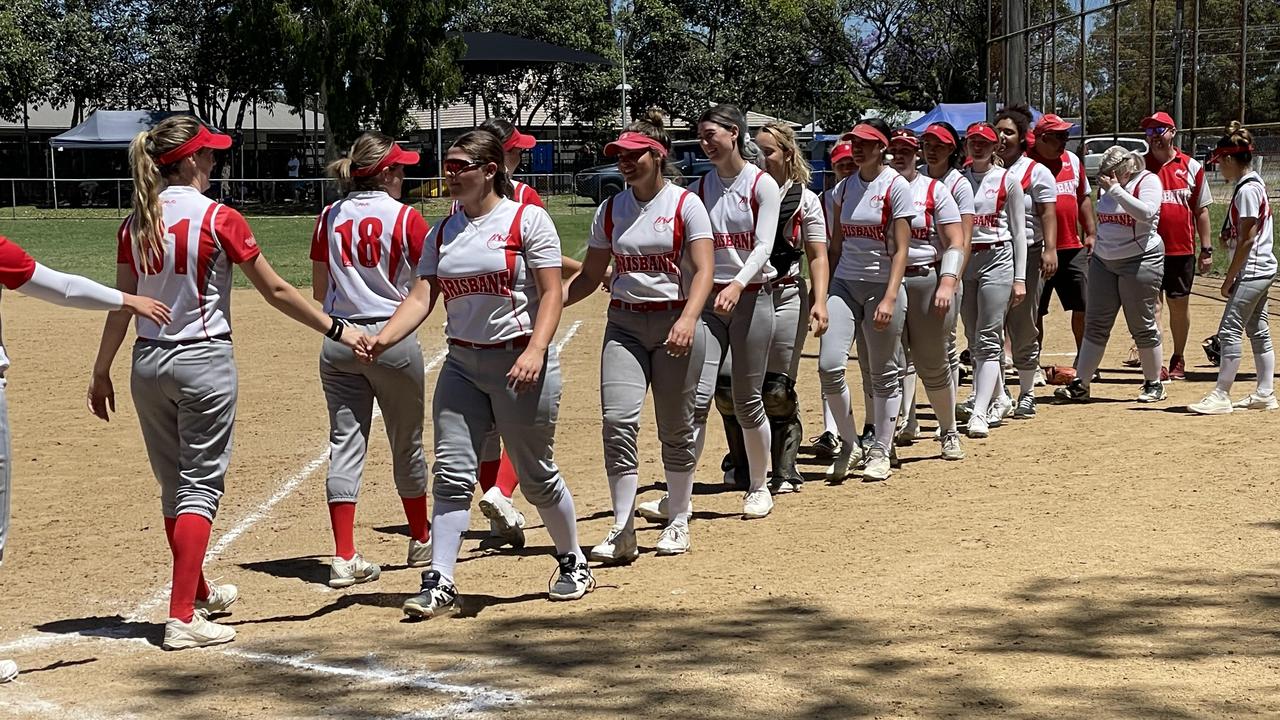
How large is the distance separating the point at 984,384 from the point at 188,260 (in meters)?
5.89

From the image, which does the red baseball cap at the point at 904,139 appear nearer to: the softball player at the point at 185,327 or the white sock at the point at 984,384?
the white sock at the point at 984,384

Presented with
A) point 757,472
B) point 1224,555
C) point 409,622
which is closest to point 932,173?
point 757,472

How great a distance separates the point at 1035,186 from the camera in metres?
10.2

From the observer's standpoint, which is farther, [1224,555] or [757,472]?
[757,472]

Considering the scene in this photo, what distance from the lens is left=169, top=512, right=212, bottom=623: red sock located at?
18.1 ft

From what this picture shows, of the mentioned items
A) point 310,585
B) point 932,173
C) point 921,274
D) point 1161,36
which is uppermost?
point 1161,36

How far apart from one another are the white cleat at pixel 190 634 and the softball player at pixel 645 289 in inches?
70.2

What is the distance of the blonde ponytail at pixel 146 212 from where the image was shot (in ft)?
17.8

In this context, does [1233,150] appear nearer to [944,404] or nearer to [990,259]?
[990,259]

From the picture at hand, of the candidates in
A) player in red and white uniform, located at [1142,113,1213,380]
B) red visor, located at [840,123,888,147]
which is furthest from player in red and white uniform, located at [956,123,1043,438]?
player in red and white uniform, located at [1142,113,1213,380]

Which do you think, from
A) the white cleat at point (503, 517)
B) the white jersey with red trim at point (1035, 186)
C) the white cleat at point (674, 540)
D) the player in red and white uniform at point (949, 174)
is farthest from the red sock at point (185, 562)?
the white jersey with red trim at point (1035, 186)

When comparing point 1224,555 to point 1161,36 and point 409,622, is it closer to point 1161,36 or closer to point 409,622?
point 409,622

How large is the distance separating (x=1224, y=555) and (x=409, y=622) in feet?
11.3

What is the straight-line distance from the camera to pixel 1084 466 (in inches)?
335
